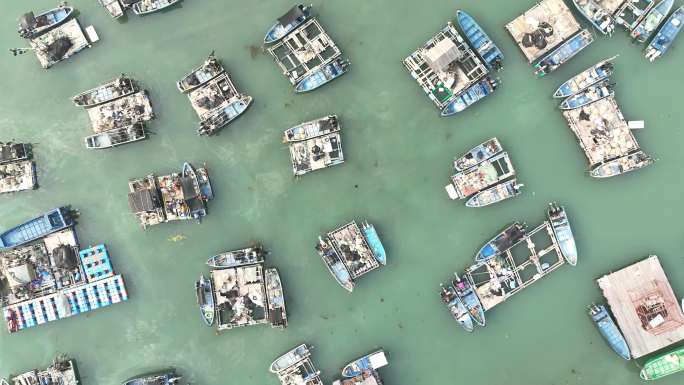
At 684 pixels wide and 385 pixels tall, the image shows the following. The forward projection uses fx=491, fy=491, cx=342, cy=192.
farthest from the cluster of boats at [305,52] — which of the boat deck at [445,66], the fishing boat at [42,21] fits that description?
the fishing boat at [42,21]

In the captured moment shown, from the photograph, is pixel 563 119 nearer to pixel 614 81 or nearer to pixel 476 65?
pixel 614 81

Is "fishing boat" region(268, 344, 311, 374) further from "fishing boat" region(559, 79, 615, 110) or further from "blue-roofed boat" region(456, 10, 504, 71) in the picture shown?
"fishing boat" region(559, 79, 615, 110)

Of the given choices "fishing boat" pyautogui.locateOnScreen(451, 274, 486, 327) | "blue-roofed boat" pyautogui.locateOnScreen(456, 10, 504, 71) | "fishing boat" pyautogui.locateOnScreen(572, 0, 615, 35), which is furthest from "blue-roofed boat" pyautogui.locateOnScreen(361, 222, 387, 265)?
"fishing boat" pyautogui.locateOnScreen(572, 0, 615, 35)

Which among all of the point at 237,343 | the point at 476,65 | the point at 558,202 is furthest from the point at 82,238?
the point at 558,202

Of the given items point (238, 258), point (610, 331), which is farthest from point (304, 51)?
point (610, 331)

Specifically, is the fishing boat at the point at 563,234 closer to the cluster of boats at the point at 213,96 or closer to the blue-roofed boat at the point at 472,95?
the blue-roofed boat at the point at 472,95

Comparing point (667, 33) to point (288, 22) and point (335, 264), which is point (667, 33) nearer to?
point (288, 22)
